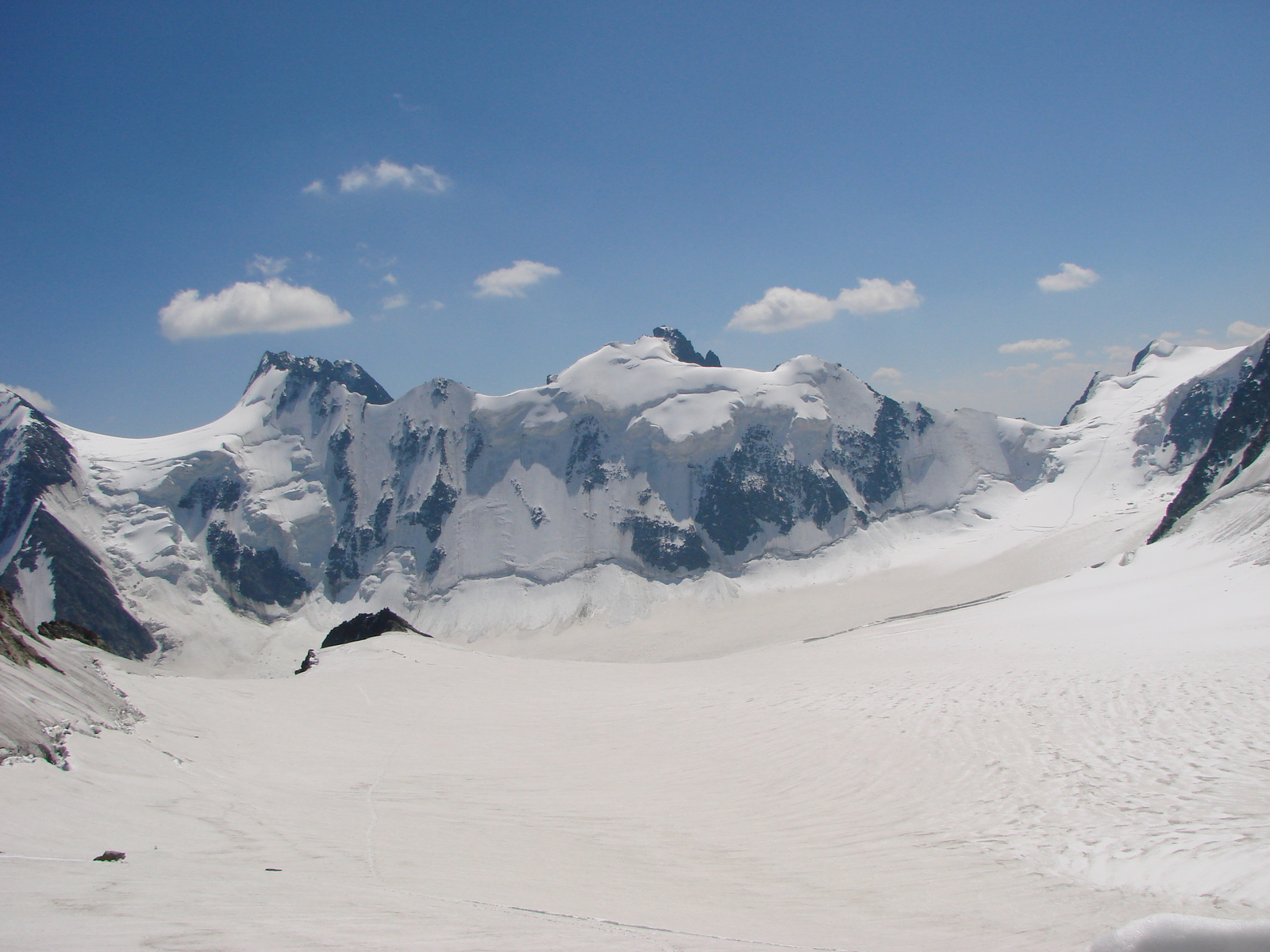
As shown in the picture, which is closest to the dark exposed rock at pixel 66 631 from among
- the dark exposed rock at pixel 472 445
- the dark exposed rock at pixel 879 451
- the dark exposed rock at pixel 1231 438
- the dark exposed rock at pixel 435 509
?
the dark exposed rock at pixel 1231 438

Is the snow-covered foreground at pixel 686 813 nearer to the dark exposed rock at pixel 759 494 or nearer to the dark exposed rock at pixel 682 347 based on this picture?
the dark exposed rock at pixel 759 494

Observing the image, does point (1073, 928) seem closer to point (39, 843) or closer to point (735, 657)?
point (39, 843)

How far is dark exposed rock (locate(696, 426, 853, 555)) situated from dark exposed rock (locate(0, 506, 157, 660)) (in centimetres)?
6347

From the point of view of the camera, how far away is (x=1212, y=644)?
1630 cm

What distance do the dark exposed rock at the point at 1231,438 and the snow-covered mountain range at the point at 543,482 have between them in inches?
993

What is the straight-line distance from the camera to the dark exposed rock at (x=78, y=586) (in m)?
72.4

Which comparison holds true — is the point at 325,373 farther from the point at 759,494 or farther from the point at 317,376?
the point at 759,494

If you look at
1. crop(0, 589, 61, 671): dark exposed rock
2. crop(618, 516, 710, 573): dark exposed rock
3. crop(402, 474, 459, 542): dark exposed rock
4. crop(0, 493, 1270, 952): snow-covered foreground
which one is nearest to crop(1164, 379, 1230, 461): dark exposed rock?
crop(618, 516, 710, 573): dark exposed rock

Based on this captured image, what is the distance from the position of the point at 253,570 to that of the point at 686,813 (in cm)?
9225

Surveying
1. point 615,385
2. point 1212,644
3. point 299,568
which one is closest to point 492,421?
point 615,385

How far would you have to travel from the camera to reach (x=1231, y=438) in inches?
2146

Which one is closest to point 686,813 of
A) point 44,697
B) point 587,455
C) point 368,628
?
point 44,697

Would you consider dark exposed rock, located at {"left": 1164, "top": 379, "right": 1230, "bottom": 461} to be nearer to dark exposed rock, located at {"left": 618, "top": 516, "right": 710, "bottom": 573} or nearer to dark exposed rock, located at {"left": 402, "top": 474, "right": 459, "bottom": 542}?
dark exposed rock, located at {"left": 618, "top": 516, "right": 710, "bottom": 573}

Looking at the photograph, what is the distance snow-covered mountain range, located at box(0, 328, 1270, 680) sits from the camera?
276 feet
